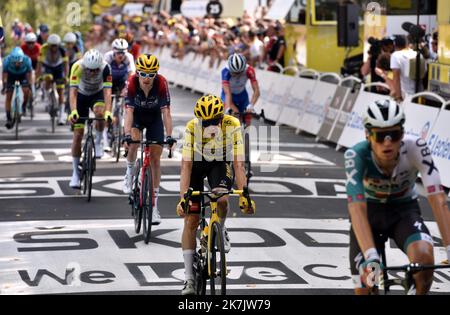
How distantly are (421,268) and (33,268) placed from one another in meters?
5.42

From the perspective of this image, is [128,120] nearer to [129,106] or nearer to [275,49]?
[129,106]

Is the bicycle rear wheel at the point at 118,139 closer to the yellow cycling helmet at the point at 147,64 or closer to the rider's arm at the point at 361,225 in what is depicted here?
the yellow cycling helmet at the point at 147,64

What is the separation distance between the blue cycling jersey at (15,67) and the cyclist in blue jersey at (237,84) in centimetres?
694

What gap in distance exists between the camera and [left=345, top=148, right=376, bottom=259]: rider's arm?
24.3 ft

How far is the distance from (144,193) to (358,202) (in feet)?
19.0

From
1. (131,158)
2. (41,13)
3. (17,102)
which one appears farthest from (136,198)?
(41,13)

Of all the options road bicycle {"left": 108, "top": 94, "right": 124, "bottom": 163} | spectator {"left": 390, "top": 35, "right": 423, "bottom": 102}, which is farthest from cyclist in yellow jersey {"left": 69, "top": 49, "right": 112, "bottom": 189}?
spectator {"left": 390, "top": 35, "right": 423, "bottom": 102}

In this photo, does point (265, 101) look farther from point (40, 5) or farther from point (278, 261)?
point (40, 5)

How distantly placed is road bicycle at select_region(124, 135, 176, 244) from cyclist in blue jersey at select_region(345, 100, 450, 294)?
511 cm

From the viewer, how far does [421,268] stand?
705 cm

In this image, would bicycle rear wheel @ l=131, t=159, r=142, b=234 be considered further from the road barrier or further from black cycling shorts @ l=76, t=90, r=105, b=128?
the road barrier

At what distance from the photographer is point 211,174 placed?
33.7 ft

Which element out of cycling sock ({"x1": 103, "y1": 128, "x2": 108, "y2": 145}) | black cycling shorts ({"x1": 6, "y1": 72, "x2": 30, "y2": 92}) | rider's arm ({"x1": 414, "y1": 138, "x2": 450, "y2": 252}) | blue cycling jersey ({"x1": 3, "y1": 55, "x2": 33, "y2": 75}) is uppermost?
rider's arm ({"x1": 414, "y1": 138, "x2": 450, "y2": 252})

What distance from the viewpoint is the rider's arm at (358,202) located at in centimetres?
740
